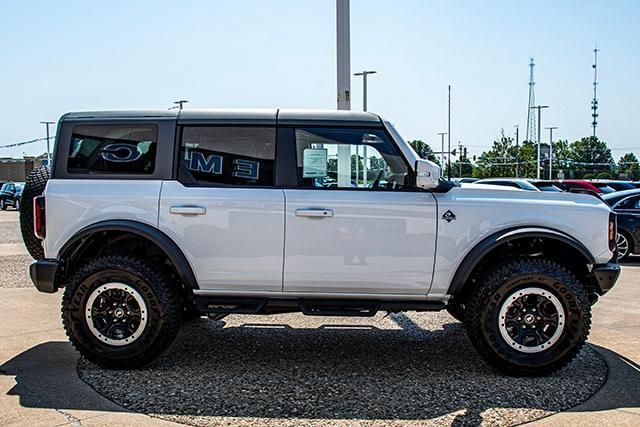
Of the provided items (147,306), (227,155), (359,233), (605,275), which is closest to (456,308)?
(605,275)

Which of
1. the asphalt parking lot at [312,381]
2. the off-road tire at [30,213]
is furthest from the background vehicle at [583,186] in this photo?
the off-road tire at [30,213]

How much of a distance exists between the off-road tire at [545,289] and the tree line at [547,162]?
217ft

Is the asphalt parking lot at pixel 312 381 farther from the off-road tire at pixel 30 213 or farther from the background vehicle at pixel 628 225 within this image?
the background vehicle at pixel 628 225

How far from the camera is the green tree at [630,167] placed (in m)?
77.5

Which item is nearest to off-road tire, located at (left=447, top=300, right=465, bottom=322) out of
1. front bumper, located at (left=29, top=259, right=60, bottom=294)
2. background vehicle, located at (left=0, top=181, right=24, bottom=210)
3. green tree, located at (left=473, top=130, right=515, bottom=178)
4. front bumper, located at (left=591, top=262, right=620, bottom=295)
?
front bumper, located at (left=591, top=262, right=620, bottom=295)

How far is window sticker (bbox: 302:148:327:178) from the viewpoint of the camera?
5445 millimetres

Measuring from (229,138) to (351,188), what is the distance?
3.67 ft

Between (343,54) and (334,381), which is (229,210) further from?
(343,54)

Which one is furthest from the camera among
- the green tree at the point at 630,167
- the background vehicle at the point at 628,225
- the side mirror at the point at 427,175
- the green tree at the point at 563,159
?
the green tree at the point at 563,159

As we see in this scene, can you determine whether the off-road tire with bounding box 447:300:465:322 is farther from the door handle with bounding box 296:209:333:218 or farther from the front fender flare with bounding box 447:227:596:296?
the door handle with bounding box 296:209:333:218

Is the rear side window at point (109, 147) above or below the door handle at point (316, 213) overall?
above

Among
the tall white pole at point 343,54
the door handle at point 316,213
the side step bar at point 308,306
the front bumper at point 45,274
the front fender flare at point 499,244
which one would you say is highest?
the tall white pole at point 343,54

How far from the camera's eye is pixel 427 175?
16.9 ft

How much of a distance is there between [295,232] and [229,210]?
57 cm
